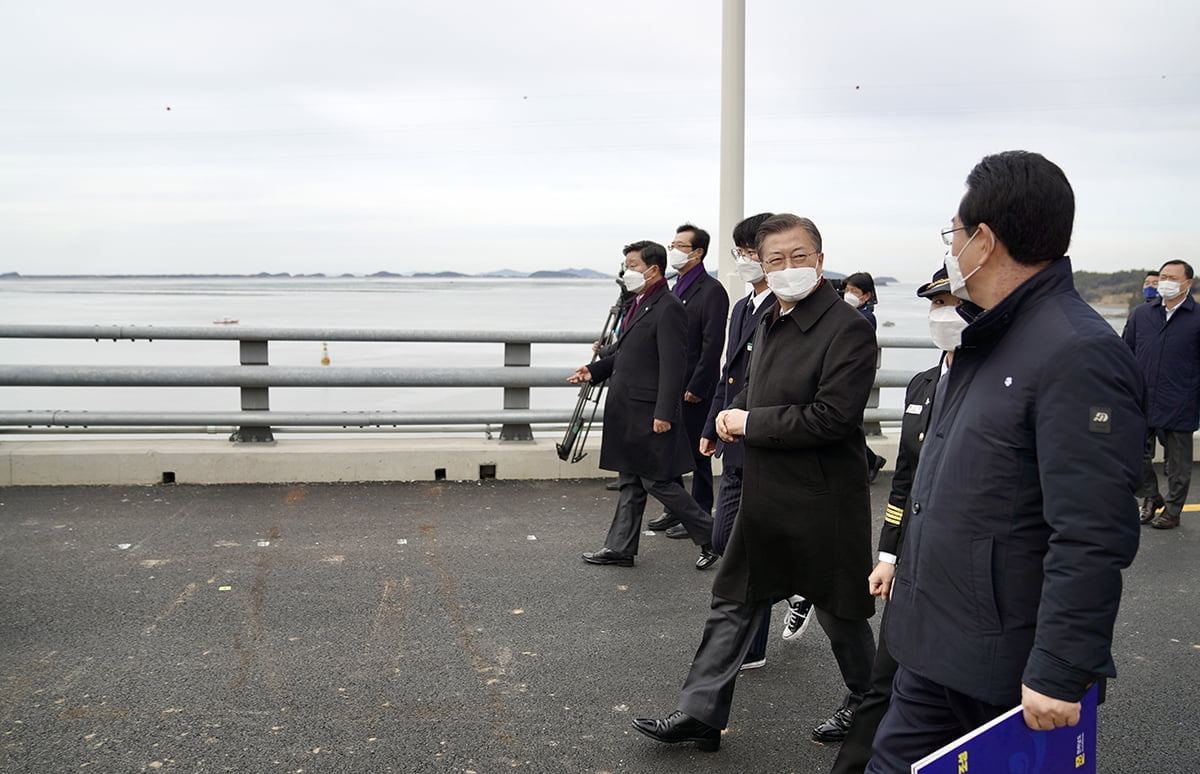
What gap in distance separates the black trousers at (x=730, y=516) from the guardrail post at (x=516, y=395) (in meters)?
3.99

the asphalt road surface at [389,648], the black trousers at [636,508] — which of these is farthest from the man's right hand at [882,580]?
the black trousers at [636,508]

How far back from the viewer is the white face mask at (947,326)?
9.16 feet

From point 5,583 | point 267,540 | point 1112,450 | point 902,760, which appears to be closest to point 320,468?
point 267,540

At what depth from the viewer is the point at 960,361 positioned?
2604 mm

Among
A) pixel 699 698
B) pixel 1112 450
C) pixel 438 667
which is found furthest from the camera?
pixel 438 667

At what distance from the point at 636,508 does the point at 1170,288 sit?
15.1 ft

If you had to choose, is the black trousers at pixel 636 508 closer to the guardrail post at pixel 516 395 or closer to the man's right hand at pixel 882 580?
the guardrail post at pixel 516 395

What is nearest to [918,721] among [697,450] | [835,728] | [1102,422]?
[1102,422]

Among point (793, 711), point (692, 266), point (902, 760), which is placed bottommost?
point (793, 711)

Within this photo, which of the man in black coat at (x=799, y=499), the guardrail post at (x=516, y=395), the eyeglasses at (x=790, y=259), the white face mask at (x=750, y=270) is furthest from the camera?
the guardrail post at (x=516, y=395)

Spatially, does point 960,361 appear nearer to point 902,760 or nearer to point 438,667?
point 902,760

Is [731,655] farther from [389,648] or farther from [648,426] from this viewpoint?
[648,426]

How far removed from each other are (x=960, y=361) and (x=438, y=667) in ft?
9.97

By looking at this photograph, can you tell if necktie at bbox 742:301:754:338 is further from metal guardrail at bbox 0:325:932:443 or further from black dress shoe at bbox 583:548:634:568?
metal guardrail at bbox 0:325:932:443
